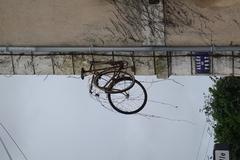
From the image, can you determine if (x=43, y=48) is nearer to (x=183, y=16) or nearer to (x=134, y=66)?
(x=134, y=66)

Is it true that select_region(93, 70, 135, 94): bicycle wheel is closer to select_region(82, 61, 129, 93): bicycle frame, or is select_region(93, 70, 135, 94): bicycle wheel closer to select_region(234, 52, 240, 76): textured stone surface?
select_region(82, 61, 129, 93): bicycle frame

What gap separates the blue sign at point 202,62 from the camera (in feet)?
27.8

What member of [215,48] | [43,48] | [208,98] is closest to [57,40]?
[43,48]

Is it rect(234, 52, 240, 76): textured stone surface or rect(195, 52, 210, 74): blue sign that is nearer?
rect(234, 52, 240, 76): textured stone surface

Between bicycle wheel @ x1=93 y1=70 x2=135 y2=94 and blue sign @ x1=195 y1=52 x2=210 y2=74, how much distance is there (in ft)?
4.00

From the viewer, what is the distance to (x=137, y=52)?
860 cm

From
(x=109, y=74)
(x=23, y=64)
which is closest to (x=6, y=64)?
(x=23, y=64)

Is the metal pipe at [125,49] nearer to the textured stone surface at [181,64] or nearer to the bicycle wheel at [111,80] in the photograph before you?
the textured stone surface at [181,64]

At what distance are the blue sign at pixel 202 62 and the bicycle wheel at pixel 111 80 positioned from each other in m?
1.22

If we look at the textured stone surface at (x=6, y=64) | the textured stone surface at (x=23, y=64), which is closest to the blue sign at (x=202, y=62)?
the textured stone surface at (x=23, y=64)

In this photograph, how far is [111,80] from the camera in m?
8.85

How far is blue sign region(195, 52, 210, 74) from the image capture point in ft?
27.8

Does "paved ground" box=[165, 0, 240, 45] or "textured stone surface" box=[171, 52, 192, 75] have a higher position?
"paved ground" box=[165, 0, 240, 45]

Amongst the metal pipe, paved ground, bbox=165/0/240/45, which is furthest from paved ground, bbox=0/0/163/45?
paved ground, bbox=165/0/240/45
